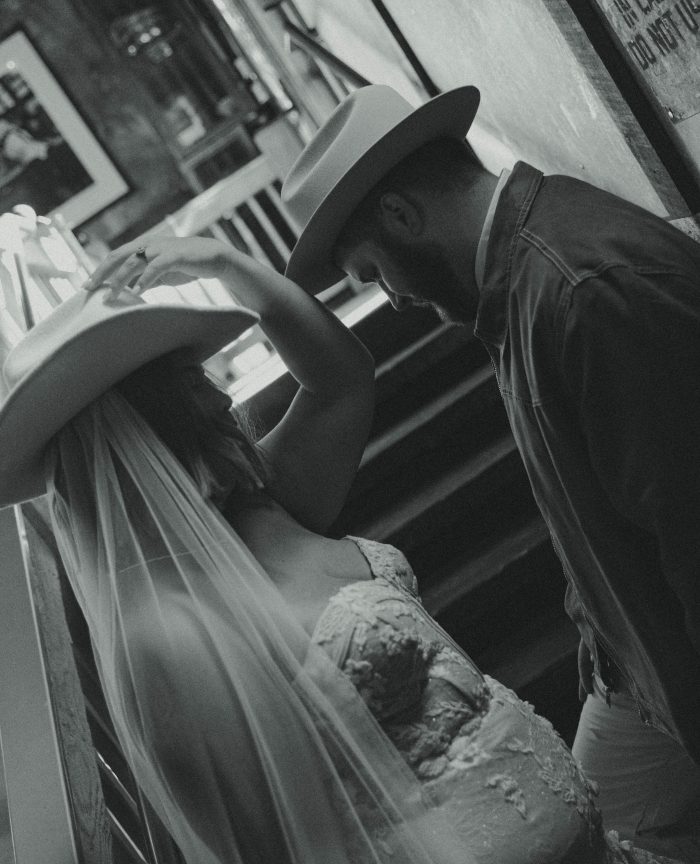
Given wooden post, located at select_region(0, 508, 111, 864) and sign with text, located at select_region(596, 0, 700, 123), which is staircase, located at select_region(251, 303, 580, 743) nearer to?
wooden post, located at select_region(0, 508, 111, 864)

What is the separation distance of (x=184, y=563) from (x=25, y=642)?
0.85 meters

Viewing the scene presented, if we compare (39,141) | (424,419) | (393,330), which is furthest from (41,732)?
(39,141)

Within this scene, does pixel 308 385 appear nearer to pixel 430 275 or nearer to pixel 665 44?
pixel 430 275

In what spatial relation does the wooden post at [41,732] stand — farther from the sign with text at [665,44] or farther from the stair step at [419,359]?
the stair step at [419,359]

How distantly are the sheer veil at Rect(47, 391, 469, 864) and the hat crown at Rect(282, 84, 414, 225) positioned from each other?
0.61 m

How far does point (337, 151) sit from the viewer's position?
1.72 m

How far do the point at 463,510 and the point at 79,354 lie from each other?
2.47m

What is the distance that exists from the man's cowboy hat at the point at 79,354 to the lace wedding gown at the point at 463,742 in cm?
52

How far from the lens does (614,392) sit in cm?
139

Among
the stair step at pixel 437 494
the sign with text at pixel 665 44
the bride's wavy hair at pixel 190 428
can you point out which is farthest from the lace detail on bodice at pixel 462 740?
the stair step at pixel 437 494

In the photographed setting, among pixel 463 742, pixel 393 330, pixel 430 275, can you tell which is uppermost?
pixel 430 275

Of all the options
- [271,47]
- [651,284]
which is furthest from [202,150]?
[651,284]

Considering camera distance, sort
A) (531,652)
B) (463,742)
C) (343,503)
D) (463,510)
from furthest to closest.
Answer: (463,510) → (531,652) → (343,503) → (463,742)

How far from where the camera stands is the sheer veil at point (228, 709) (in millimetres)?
1362
